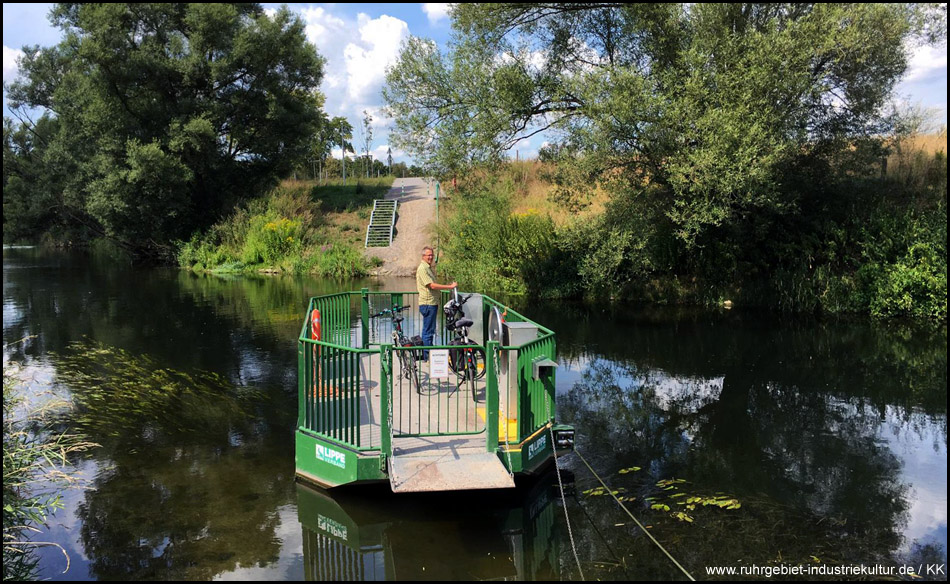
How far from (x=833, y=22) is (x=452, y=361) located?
13667 mm

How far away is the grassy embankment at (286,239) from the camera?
1294 inches

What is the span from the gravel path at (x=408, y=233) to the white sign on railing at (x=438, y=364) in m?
23.6

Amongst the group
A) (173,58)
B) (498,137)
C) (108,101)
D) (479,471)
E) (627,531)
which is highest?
(173,58)

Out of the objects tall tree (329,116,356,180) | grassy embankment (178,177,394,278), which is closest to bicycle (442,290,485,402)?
grassy embankment (178,177,394,278)

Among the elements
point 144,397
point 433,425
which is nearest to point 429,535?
point 433,425

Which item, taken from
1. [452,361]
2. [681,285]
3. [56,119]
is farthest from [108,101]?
[452,361]

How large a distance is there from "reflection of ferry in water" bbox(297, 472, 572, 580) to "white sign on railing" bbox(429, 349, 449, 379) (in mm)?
1424

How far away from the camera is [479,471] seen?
6.51 m

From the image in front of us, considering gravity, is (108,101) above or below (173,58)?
below

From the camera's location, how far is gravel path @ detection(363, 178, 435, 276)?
1270 inches

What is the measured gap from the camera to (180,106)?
1411 inches

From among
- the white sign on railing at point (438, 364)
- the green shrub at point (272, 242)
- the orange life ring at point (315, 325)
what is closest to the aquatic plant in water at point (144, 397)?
the orange life ring at point (315, 325)

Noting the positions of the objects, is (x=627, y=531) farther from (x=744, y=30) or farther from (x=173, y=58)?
(x=173, y=58)

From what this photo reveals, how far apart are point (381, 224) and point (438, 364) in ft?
102
